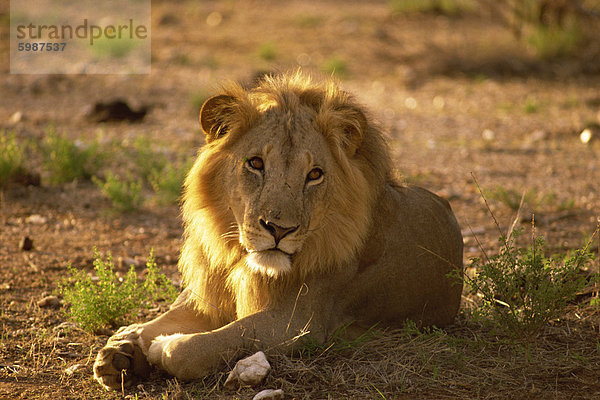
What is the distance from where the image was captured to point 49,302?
4.89 metres

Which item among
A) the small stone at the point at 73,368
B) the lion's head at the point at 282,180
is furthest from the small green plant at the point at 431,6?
the small stone at the point at 73,368

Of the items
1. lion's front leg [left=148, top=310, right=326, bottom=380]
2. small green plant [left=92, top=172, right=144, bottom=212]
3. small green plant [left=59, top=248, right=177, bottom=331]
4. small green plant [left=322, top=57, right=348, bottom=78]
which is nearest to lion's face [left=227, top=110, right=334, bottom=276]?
lion's front leg [left=148, top=310, right=326, bottom=380]

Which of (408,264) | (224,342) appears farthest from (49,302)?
(408,264)

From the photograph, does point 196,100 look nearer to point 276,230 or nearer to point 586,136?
point 586,136

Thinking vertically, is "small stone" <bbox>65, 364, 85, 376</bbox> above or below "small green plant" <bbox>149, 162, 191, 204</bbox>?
below

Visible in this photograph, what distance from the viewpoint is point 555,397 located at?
3574mm

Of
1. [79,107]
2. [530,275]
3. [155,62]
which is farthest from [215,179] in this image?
[155,62]

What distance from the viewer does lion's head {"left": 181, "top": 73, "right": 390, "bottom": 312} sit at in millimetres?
3557

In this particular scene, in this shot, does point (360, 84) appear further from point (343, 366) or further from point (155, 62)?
point (343, 366)

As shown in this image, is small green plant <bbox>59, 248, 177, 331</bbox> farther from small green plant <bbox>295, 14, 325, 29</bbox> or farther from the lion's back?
small green plant <bbox>295, 14, 325, 29</bbox>

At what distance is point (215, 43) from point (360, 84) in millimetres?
3725

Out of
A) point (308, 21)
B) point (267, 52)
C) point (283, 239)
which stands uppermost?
point (308, 21)

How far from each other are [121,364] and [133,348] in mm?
128

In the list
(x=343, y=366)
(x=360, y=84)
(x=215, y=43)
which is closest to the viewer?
(x=343, y=366)
